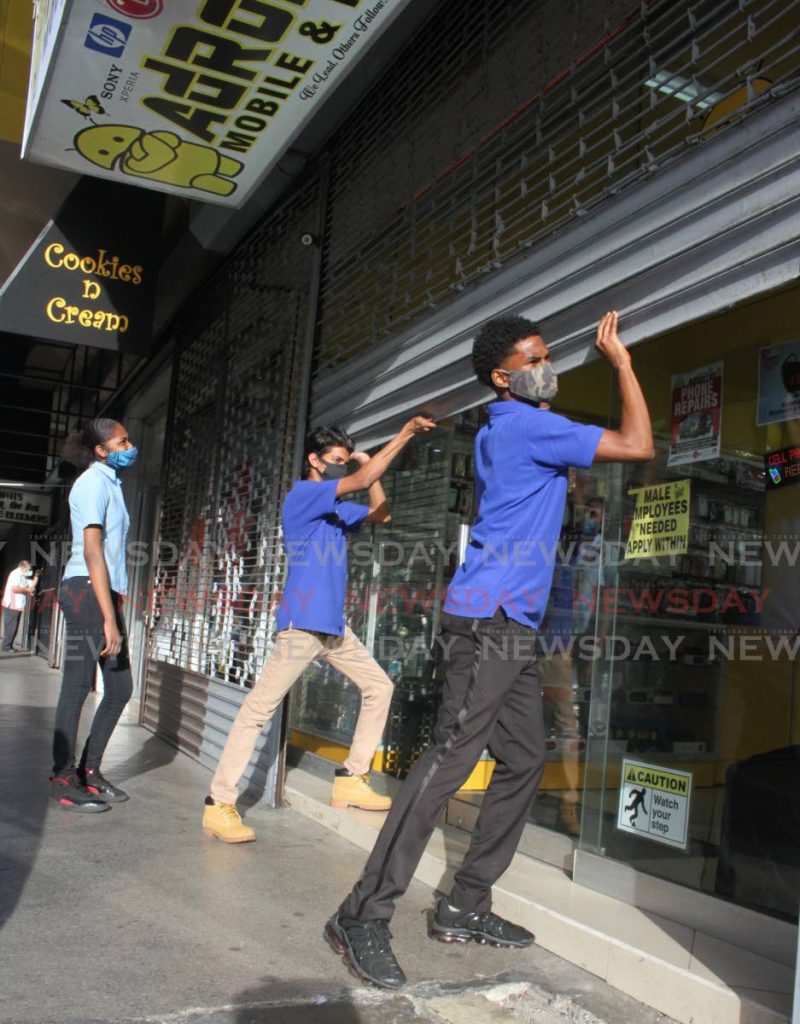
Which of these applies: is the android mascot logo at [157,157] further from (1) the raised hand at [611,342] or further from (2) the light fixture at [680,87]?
(1) the raised hand at [611,342]

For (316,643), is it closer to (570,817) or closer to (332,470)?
(332,470)

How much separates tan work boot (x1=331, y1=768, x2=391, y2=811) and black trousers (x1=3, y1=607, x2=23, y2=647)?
49.9 ft

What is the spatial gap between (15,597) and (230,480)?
41.5 ft

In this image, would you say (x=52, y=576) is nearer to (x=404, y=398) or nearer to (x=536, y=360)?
(x=404, y=398)

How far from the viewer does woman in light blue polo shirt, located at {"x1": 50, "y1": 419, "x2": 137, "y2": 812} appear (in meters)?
4.66

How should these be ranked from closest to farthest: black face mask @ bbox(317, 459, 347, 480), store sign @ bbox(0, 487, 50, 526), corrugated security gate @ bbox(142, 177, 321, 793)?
black face mask @ bbox(317, 459, 347, 480) → corrugated security gate @ bbox(142, 177, 321, 793) → store sign @ bbox(0, 487, 50, 526)

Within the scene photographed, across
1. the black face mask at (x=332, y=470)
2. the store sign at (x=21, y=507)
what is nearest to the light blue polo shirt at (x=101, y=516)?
the black face mask at (x=332, y=470)

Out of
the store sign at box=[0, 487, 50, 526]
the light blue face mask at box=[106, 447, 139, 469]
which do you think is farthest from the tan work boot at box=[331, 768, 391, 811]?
the store sign at box=[0, 487, 50, 526]

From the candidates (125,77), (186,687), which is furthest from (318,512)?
(186,687)

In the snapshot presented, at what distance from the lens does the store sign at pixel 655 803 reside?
3.23 meters

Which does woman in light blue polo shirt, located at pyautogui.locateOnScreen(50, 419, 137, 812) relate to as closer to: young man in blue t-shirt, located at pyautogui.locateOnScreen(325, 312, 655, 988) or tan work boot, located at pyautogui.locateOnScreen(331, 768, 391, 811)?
tan work boot, located at pyautogui.locateOnScreen(331, 768, 391, 811)

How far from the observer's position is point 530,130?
3.75 meters

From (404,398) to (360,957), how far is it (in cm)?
248

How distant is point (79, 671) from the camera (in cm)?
471
